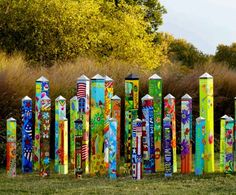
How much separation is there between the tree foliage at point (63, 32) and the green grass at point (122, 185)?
14.3m

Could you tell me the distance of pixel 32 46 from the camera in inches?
952

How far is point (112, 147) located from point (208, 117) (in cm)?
164

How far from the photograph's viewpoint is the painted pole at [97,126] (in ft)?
31.3

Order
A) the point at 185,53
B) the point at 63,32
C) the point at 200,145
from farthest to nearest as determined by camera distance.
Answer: the point at 185,53, the point at 63,32, the point at 200,145

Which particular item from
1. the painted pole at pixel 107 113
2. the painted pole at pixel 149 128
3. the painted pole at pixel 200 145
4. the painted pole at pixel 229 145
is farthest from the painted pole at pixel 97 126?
the painted pole at pixel 229 145

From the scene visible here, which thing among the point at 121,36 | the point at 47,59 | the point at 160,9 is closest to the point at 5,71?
the point at 47,59

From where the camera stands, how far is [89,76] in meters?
14.7

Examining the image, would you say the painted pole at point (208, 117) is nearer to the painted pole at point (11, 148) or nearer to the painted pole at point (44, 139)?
the painted pole at point (44, 139)

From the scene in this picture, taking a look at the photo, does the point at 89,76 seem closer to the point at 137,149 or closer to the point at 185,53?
the point at 137,149

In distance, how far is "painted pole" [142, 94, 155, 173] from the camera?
31.9ft

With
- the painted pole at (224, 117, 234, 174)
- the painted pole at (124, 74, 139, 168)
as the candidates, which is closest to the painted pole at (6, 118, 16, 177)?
the painted pole at (124, 74, 139, 168)

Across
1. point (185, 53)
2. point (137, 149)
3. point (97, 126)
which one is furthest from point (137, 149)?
point (185, 53)

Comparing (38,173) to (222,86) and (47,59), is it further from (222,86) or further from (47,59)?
(47,59)

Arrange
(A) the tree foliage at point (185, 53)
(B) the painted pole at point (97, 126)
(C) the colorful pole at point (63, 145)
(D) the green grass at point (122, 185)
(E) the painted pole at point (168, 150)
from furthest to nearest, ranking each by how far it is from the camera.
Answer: (A) the tree foliage at point (185, 53) < (C) the colorful pole at point (63, 145) < (B) the painted pole at point (97, 126) < (E) the painted pole at point (168, 150) < (D) the green grass at point (122, 185)
